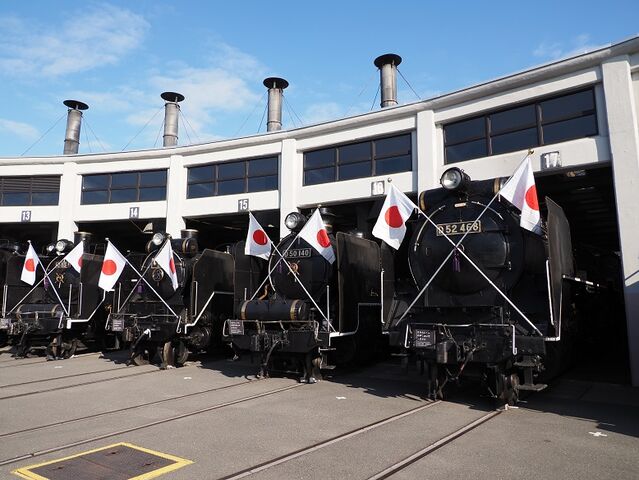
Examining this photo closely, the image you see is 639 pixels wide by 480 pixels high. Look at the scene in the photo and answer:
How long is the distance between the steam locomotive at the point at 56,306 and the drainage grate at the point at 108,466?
368 inches

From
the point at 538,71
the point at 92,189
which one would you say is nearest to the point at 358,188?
the point at 538,71

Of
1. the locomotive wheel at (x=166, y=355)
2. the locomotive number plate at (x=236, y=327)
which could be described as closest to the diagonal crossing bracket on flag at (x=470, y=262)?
the locomotive number plate at (x=236, y=327)

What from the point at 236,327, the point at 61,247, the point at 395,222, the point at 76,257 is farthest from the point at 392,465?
the point at 61,247

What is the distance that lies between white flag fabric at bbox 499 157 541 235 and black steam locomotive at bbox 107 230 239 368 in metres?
7.67

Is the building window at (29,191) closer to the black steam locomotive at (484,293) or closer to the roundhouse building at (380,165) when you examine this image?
the roundhouse building at (380,165)

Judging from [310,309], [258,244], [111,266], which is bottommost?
[310,309]

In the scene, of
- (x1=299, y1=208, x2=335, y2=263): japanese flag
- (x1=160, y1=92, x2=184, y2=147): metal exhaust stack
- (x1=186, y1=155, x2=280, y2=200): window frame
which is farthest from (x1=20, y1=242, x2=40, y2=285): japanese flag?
(x1=160, y1=92, x2=184, y2=147): metal exhaust stack

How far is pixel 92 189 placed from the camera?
18672mm

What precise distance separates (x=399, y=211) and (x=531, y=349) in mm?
3172

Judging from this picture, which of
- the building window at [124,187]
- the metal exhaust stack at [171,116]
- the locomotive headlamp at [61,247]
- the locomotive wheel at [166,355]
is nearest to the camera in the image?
the locomotive wheel at [166,355]

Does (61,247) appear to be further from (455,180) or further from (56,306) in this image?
(455,180)

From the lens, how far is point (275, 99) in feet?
68.3

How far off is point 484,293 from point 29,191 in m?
18.5

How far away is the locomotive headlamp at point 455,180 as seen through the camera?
26.2 ft
